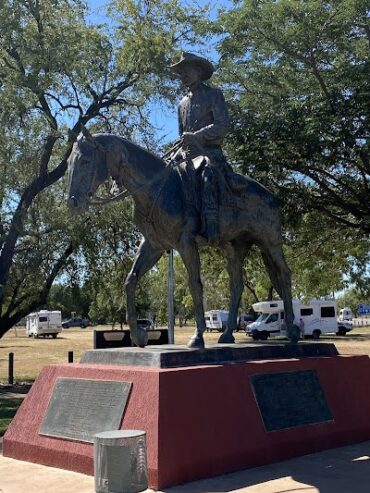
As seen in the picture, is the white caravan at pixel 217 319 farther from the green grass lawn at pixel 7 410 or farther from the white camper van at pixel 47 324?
the green grass lawn at pixel 7 410

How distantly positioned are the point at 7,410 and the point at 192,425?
842 cm

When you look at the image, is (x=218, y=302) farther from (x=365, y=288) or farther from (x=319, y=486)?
(x=319, y=486)

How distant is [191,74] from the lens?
8.58 metres

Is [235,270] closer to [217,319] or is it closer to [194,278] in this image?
[194,278]

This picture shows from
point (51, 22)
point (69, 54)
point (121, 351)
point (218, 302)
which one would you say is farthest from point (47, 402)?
point (218, 302)

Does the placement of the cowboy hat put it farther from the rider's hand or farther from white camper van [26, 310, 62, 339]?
white camper van [26, 310, 62, 339]

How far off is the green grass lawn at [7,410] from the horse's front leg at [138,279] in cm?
402

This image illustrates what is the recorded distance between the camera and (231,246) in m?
9.53

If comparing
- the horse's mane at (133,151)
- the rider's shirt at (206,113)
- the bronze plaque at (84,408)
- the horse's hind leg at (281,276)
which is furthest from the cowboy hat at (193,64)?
the bronze plaque at (84,408)

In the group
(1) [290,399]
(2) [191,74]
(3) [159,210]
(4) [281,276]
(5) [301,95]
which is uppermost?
(5) [301,95]

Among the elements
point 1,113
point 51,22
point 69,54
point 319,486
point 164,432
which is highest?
point 51,22

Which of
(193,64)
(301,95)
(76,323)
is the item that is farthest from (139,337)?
(76,323)

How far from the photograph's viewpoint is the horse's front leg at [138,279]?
310 inches

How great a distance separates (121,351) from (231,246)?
8.93 ft
